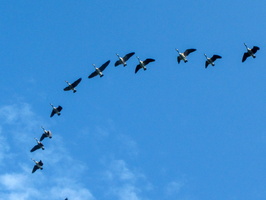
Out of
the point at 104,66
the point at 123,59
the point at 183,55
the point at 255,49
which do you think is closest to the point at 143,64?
the point at 123,59

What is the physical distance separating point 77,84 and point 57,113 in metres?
7.74

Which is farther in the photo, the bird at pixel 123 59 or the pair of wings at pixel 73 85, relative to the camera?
the pair of wings at pixel 73 85

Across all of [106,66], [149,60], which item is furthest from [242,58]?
[106,66]

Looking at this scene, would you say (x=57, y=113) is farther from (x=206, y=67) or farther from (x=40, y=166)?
(x=206, y=67)

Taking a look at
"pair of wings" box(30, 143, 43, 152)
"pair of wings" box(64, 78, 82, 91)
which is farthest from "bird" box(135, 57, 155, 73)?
"pair of wings" box(30, 143, 43, 152)

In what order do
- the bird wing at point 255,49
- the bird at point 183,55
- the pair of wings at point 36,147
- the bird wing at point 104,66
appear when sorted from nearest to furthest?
the bird wing at point 255,49, the bird at point 183,55, the bird wing at point 104,66, the pair of wings at point 36,147

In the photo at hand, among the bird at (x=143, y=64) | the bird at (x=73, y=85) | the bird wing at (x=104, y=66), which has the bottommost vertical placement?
the bird at (x=143, y=64)

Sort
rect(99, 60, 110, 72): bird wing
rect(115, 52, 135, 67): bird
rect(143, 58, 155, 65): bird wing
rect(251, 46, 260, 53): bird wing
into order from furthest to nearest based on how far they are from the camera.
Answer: rect(99, 60, 110, 72): bird wing, rect(115, 52, 135, 67): bird, rect(143, 58, 155, 65): bird wing, rect(251, 46, 260, 53): bird wing

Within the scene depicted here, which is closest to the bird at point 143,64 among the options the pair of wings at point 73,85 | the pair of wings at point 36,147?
the pair of wings at point 73,85

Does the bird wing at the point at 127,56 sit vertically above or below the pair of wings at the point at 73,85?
below

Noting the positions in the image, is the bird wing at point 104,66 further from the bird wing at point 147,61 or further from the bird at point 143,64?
the bird wing at point 147,61

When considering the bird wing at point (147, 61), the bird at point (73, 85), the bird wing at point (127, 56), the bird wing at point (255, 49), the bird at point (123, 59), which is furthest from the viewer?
the bird at point (73, 85)

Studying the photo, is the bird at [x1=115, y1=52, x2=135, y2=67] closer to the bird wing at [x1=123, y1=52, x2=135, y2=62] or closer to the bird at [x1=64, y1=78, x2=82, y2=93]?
the bird wing at [x1=123, y1=52, x2=135, y2=62]

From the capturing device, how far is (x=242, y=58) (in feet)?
424
